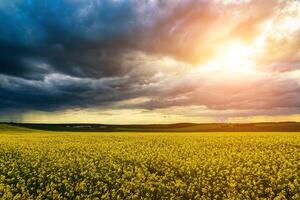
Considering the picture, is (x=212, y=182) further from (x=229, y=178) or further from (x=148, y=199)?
(x=148, y=199)

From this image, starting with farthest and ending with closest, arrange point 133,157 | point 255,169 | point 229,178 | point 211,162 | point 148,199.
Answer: point 133,157 < point 211,162 < point 255,169 < point 229,178 < point 148,199

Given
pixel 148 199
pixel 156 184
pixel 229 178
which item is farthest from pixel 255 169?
pixel 148 199

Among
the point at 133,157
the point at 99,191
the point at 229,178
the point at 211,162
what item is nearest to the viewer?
the point at 99,191

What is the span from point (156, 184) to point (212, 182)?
9.73 ft

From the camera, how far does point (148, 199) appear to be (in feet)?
45.7

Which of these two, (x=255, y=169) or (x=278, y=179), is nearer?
(x=278, y=179)

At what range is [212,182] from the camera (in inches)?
640

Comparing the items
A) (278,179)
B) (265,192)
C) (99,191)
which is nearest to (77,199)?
(99,191)

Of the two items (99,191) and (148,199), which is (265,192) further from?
(99,191)

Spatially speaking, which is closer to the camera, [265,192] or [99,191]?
[265,192]

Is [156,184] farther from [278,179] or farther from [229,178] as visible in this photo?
[278,179]

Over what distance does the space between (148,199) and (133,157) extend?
10.5 metres

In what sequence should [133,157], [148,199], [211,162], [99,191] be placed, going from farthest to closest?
[133,157]
[211,162]
[99,191]
[148,199]

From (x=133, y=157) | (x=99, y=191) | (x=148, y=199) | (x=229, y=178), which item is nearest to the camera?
(x=148, y=199)
